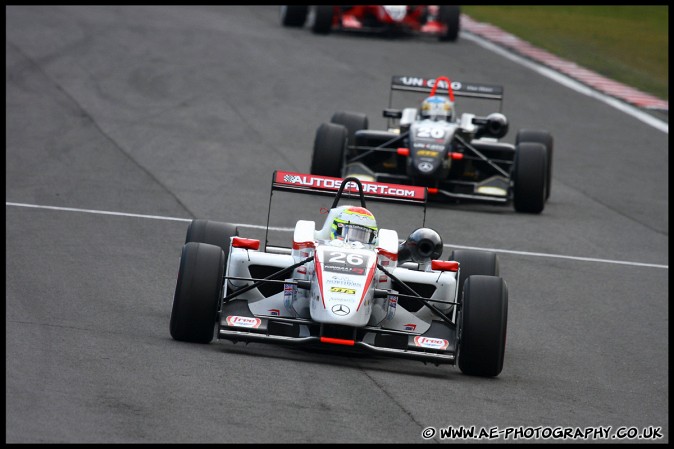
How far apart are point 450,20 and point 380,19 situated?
185 cm

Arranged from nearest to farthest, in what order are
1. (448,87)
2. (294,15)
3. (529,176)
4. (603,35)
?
(529,176) → (448,87) → (294,15) → (603,35)

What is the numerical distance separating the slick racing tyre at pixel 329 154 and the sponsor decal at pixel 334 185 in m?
6.66

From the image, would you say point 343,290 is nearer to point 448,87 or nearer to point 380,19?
point 448,87

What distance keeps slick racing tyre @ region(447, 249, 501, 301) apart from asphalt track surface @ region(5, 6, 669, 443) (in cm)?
75

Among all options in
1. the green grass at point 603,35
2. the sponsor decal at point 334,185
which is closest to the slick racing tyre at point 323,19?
the green grass at point 603,35

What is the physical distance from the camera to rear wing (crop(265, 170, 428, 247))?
12641mm

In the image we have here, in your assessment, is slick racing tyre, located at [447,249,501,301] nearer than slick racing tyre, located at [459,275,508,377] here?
No

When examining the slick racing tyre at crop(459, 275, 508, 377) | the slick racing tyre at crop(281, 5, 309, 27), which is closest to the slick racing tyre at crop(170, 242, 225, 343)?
the slick racing tyre at crop(459, 275, 508, 377)

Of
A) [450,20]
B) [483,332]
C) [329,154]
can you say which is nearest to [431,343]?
[483,332]

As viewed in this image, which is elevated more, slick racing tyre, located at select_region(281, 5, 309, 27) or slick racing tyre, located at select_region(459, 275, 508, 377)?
slick racing tyre, located at select_region(281, 5, 309, 27)

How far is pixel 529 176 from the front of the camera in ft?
63.6

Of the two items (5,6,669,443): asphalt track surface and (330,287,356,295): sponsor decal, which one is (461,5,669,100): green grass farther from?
(330,287,356,295): sponsor decal

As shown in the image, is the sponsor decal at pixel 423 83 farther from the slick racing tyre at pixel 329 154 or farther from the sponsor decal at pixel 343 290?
the sponsor decal at pixel 343 290

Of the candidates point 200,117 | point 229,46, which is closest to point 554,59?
point 229,46
